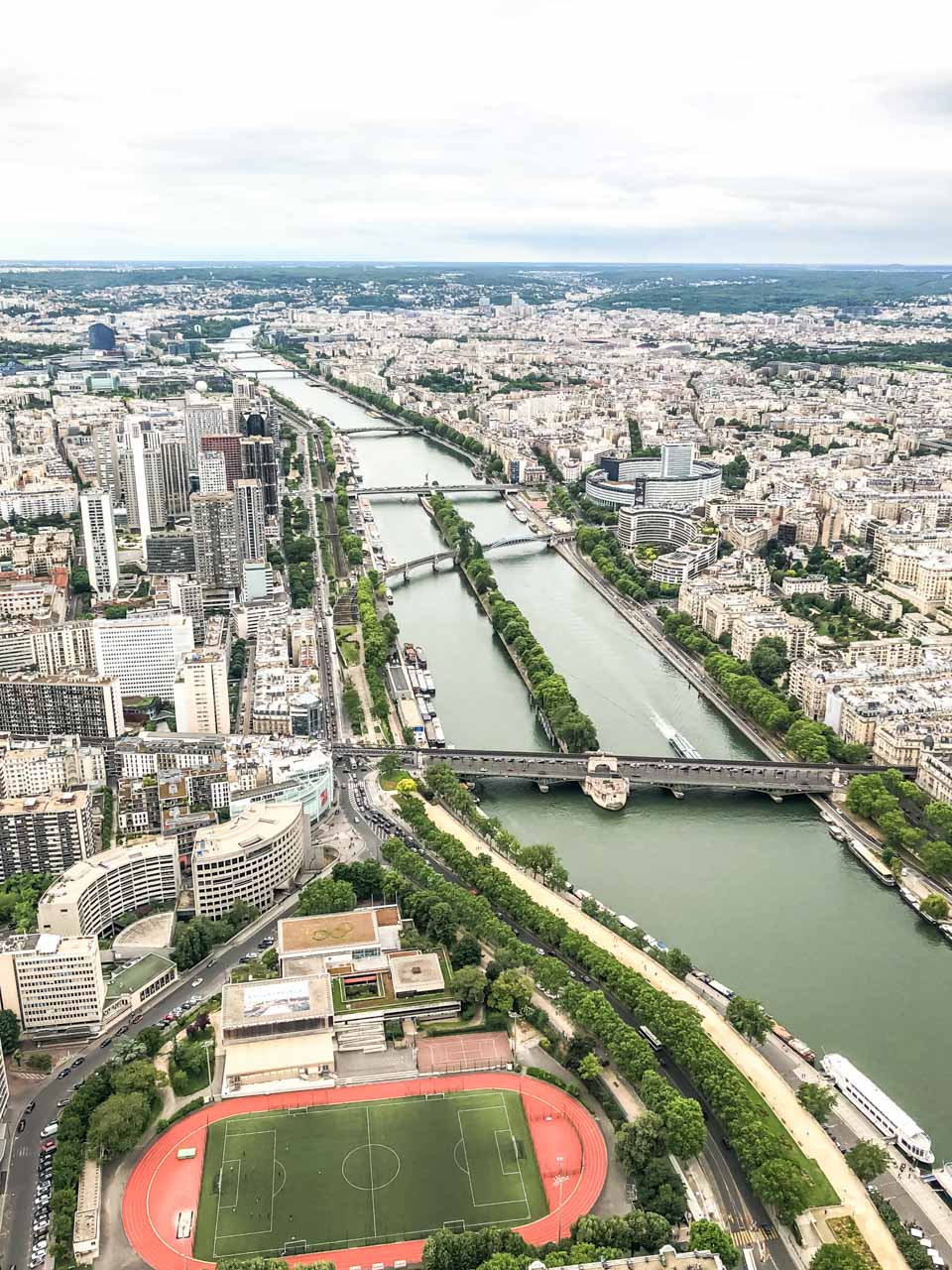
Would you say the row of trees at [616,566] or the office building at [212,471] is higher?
the office building at [212,471]

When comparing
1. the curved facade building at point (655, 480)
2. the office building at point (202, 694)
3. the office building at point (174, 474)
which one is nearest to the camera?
the office building at point (202, 694)

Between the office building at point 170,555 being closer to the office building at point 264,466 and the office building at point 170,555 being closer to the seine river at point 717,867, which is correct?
the office building at point 264,466

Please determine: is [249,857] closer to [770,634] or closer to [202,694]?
[202,694]

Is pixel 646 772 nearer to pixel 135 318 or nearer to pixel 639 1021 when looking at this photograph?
pixel 639 1021

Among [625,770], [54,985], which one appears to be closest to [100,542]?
[625,770]

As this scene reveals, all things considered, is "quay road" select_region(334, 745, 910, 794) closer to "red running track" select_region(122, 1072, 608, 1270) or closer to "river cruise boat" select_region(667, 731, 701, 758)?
"river cruise boat" select_region(667, 731, 701, 758)

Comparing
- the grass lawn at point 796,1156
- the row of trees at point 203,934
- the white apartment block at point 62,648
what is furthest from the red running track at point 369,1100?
the white apartment block at point 62,648

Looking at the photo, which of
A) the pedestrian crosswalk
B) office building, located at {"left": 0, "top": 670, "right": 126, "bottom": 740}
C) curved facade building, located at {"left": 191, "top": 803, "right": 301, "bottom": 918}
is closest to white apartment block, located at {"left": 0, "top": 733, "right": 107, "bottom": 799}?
office building, located at {"left": 0, "top": 670, "right": 126, "bottom": 740}
